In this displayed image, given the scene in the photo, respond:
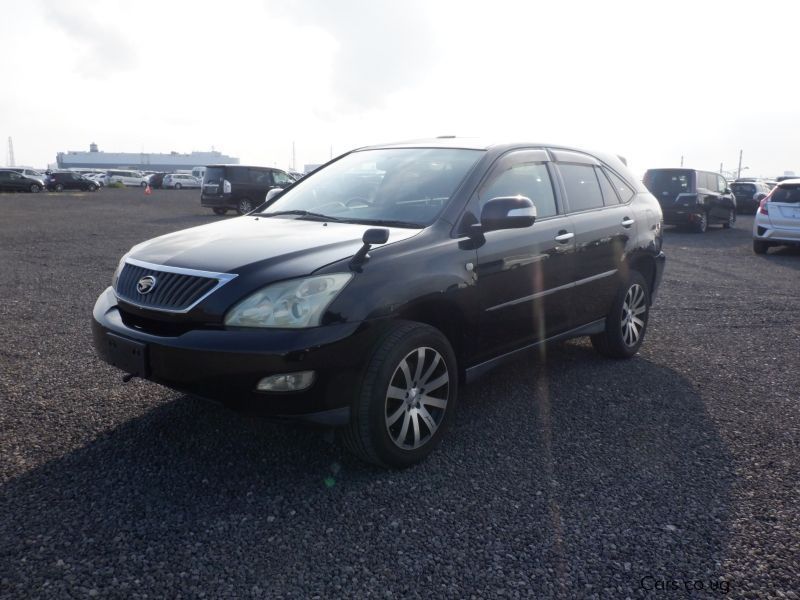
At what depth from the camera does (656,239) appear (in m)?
5.85

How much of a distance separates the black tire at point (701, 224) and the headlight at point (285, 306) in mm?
17514

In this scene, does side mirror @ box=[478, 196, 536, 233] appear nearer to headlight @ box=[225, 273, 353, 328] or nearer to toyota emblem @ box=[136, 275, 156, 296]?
headlight @ box=[225, 273, 353, 328]

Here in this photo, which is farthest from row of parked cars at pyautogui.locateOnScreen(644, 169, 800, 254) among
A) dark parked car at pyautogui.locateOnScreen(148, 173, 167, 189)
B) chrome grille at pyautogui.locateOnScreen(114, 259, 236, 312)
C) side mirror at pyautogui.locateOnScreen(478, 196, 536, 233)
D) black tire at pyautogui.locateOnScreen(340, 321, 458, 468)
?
dark parked car at pyautogui.locateOnScreen(148, 173, 167, 189)

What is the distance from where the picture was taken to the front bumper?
299 centimetres

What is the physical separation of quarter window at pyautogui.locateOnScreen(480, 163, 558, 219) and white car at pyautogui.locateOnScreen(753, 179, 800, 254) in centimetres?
1059

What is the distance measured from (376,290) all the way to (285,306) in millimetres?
448

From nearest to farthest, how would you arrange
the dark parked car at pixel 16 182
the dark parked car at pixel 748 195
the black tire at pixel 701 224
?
the black tire at pixel 701 224
the dark parked car at pixel 748 195
the dark parked car at pixel 16 182

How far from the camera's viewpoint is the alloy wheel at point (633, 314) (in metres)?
5.48

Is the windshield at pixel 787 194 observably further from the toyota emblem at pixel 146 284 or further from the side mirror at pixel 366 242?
the toyota emblem at pixel 146 284

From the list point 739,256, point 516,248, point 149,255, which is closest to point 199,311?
point 149,255

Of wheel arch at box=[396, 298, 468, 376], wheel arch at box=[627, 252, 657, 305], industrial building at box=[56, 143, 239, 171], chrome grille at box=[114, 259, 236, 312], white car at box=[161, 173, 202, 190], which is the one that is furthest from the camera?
industrial building at box=[56, 143, 239, 171]

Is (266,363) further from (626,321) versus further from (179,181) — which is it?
(179,181)

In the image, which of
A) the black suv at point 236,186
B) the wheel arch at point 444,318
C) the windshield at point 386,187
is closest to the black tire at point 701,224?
the black suv at point 236,186

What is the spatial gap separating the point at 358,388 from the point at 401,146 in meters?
2.24
